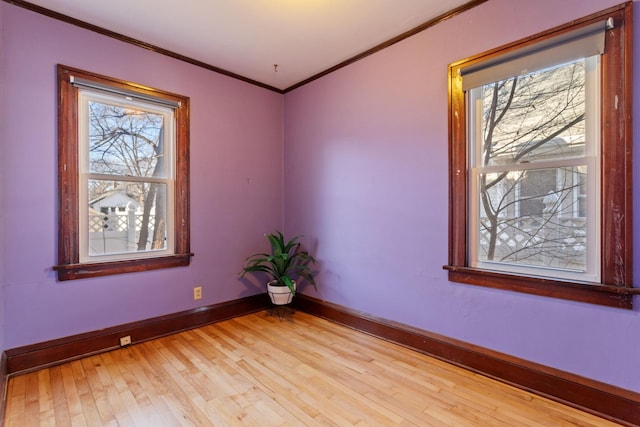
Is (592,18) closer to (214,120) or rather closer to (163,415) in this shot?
(214,120)

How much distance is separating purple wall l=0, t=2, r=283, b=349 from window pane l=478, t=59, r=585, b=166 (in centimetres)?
222

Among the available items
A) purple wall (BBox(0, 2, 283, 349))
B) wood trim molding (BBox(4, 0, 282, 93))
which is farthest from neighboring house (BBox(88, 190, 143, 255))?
wood trim molding (BBox(4, 0, 282, 93))

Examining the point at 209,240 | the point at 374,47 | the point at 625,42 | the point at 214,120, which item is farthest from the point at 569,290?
the point at 214,120

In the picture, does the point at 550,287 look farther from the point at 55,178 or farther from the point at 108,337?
the point at 55,178

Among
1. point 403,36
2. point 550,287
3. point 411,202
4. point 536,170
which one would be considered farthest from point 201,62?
point 550,287

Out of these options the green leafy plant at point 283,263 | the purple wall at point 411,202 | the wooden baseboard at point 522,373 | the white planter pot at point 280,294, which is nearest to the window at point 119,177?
the green leafy plant at point 283,263

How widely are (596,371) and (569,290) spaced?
0.43 meters

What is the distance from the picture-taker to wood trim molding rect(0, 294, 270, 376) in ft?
6.70

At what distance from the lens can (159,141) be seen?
274 centimetres

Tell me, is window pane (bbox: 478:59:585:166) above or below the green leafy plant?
above

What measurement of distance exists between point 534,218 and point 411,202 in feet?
2.64

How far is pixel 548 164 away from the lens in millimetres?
1856

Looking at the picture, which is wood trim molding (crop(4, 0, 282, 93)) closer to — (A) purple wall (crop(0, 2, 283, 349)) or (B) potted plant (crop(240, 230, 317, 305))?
(A) purple wall (crop(0, 2, 283, 349))

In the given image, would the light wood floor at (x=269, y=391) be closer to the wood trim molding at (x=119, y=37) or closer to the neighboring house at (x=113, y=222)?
the neighboring house at (x=113, y=222)
